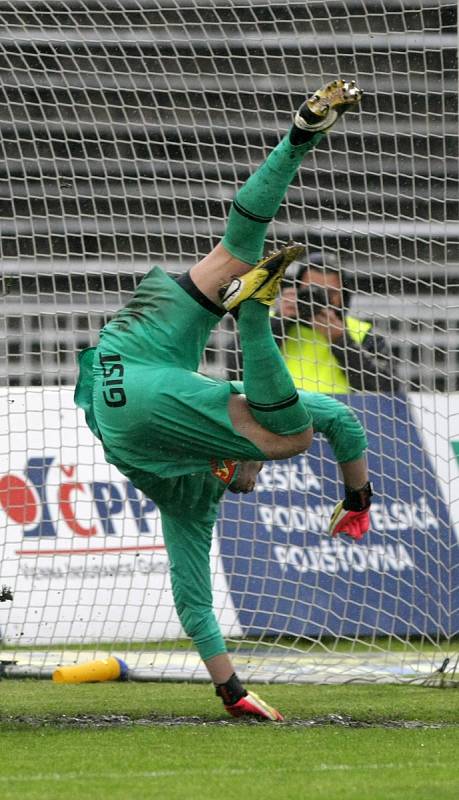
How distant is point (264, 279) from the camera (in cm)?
502

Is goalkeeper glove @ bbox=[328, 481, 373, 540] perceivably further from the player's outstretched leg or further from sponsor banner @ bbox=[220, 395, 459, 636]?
sponsor banner @ bbox=[220, 395, 459, 636]

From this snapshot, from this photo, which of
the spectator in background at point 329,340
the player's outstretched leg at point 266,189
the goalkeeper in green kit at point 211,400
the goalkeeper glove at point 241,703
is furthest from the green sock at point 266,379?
the spectator in background at point 329,340

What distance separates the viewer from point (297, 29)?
788cm

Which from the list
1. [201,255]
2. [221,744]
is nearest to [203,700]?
[221,744]

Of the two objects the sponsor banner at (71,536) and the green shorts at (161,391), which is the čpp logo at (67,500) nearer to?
the sponsor banner at (71,536)

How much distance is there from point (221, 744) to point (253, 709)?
2.12 feet

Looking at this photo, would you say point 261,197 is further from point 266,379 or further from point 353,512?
point 353,512

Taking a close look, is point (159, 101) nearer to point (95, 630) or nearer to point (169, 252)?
point (169, 252)

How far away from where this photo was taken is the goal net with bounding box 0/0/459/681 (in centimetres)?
787

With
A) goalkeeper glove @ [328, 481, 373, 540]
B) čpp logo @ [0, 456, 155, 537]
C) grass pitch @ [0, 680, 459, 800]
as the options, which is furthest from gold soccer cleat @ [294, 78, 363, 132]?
čpp logo @ [0, 456, 155, 537]

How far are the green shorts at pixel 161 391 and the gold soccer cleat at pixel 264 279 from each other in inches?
18.3

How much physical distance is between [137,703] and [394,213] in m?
3.12

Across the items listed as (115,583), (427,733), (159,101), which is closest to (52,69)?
(159,101)

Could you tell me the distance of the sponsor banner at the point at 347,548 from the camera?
7977mm
